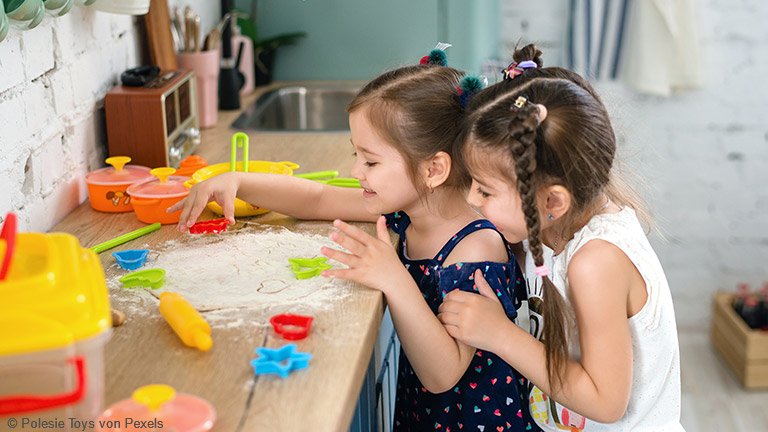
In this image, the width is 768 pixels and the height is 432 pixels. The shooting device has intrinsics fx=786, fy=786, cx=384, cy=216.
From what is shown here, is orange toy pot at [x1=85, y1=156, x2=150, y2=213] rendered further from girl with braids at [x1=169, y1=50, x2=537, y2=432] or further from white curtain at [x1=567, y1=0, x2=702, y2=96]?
white curtain at [x1=567, y1=0, x2=702, y2=96]

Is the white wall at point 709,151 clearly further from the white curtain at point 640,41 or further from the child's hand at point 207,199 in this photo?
the child's hand at point 207,199

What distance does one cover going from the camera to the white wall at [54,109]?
123cm

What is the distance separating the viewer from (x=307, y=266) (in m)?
1.14

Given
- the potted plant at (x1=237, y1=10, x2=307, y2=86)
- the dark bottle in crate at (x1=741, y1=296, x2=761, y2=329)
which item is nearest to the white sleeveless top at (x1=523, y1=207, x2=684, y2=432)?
the potted plant at (x1=237, y1=10, x2=307, y2=86)

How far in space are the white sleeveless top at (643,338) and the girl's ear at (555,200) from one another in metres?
0.06

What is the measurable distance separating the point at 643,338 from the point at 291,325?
1.66 ft

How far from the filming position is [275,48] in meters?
2.62

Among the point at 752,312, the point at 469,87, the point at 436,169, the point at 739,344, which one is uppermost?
the point at 469,87

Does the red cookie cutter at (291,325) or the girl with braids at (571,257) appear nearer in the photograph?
the red cookie cutter at (291,325)

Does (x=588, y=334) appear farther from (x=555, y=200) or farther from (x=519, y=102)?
(x=519, y=102)

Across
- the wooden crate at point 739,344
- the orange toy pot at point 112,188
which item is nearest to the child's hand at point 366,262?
the orange toy pot at point 112,188

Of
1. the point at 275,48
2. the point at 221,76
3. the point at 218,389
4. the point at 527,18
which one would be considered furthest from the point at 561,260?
the point at 527,18

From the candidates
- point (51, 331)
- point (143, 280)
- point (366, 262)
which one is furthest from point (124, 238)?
point (51, 331)

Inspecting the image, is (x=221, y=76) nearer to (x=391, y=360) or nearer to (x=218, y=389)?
(x=391, y=360)
